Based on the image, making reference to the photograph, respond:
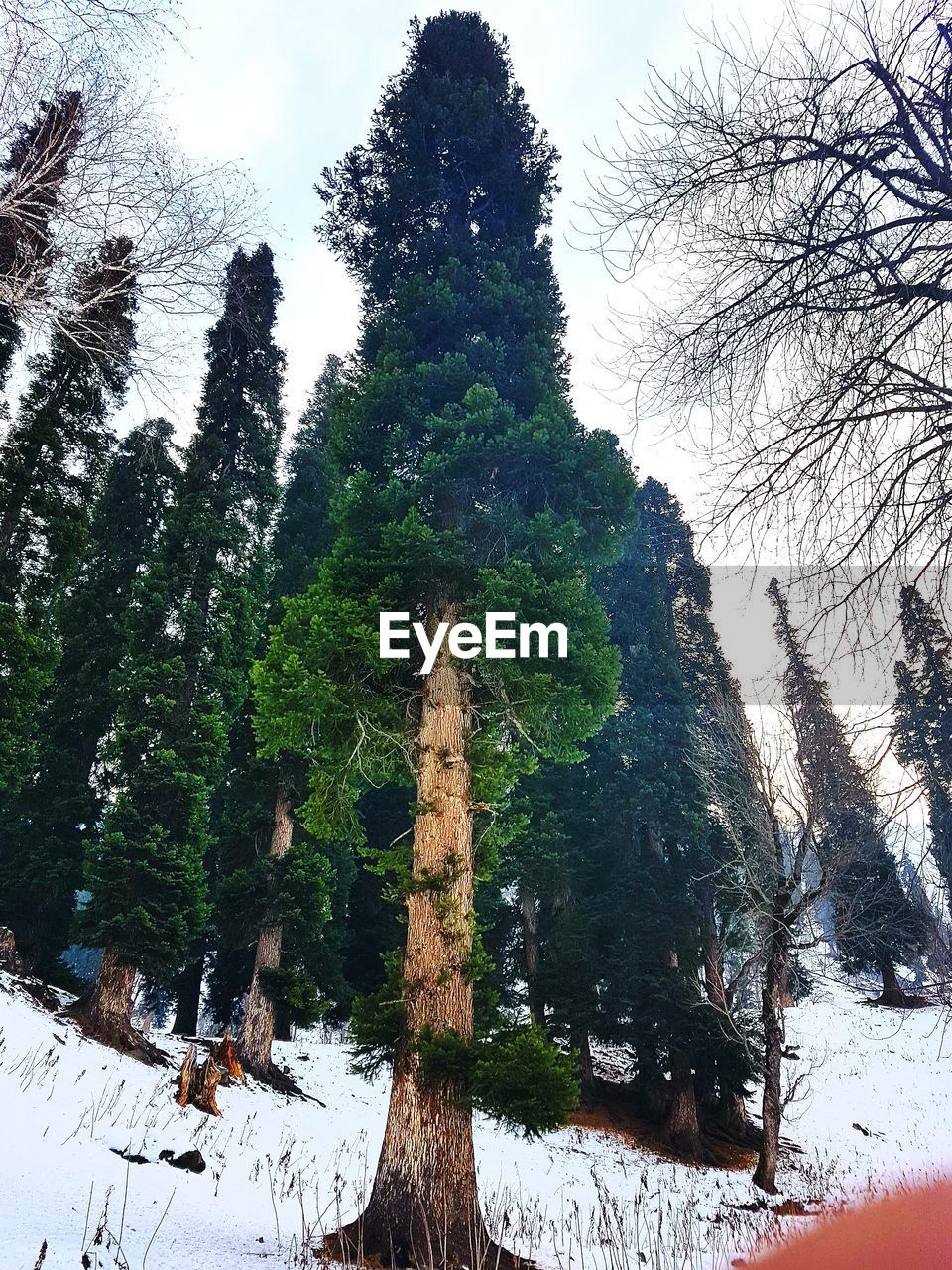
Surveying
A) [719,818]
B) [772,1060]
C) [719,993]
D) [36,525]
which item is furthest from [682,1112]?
[36,525]

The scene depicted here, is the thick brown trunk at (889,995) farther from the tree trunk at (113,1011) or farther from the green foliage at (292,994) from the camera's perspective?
the tree trunk at (113,1011)

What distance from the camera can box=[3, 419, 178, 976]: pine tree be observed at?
1468 centimetres

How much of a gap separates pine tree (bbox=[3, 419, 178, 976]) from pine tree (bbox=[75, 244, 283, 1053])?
164cm

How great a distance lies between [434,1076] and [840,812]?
687cm

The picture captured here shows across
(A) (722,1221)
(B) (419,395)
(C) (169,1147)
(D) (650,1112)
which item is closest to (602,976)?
(D) (650,1112)

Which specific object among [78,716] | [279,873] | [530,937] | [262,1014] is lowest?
[262,1014]

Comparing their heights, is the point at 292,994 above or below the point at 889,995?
above

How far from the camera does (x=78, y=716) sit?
55.9 ft

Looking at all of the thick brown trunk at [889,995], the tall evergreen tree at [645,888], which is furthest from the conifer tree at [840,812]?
the tall evergreen tree at [645,888]

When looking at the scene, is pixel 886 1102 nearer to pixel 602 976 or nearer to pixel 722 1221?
pixel 602 976

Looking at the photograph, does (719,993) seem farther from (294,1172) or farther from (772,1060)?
(294,1172)

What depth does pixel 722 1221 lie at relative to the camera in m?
8.20

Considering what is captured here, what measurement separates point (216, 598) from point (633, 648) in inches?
451
